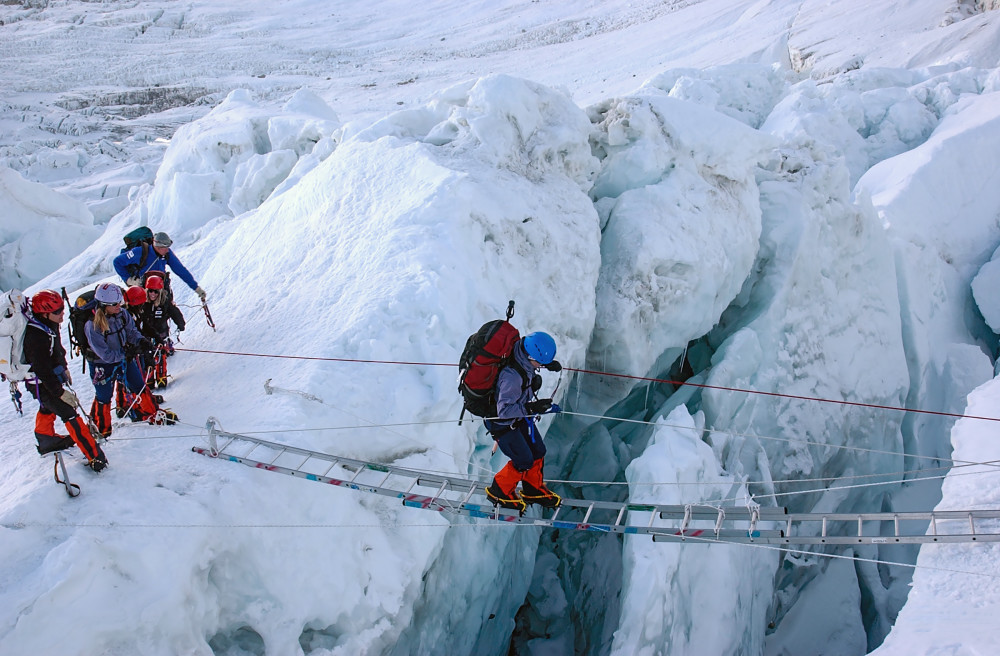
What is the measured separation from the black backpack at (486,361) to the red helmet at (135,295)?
2475mm

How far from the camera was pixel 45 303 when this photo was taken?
379 cm

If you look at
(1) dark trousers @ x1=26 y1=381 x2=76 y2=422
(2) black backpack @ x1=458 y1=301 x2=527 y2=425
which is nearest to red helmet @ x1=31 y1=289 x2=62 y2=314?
(1) dark trousers @ x1=26 y1=381 x2=76 y2=422

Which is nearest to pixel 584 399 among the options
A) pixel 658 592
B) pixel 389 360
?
pixel 658 592

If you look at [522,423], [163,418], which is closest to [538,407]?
[522,423]

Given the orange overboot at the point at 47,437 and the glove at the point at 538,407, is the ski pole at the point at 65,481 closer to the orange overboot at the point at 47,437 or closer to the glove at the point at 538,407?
the orange overboot at the point at 47,437

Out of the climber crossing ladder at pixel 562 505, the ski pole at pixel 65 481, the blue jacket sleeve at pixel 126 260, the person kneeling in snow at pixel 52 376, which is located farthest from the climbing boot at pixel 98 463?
the blue jacket sleeve at pixel 126 260

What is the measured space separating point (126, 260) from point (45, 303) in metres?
1.80

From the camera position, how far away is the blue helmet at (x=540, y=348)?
3811mm

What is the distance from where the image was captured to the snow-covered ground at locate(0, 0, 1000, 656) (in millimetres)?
3902

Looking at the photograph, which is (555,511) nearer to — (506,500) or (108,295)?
(506,500)

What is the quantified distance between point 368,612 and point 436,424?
1.38 metres

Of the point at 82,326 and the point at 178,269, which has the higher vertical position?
the point at 82,326

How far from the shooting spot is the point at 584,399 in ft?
24.5

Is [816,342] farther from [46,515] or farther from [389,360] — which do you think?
[46,515]
